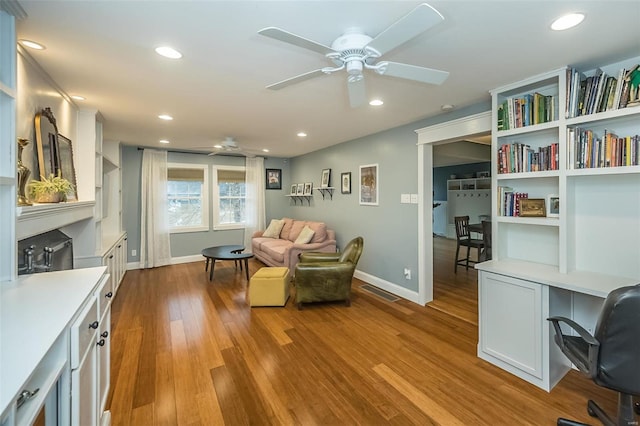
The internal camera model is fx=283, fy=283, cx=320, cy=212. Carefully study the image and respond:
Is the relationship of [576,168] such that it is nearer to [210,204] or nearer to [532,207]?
[532,207]

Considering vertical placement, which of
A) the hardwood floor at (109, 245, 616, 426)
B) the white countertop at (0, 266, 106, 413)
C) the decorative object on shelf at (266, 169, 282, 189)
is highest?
the decorative object on shelf at (266, 169, 282, 189)

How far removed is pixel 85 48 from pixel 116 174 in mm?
3564

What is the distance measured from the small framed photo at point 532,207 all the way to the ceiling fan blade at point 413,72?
1.45 m

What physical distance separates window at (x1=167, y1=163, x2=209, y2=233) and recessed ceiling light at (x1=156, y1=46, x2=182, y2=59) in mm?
4291

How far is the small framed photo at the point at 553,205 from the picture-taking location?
2380 mm

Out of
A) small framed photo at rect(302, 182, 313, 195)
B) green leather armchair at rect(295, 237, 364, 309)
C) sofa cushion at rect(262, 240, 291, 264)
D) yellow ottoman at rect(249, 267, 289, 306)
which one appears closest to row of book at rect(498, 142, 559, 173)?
green leather armchair at rect(295, 237, 364, 309)

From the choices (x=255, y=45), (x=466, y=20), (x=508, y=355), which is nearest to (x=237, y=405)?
(x=508, y=355)

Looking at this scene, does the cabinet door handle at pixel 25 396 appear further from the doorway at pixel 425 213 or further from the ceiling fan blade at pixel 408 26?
the doorway at pixel 425 213

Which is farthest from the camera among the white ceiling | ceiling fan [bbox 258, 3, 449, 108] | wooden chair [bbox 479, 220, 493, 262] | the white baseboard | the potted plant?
wooden chair [bbox 479, 220, 493, 262]

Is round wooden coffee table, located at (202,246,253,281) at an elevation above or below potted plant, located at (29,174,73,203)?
below

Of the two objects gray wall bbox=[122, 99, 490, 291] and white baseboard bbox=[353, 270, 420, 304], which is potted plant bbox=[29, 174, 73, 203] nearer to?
gray wall bbox=[122, 99, 490, 291]

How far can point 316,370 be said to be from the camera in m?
2.26

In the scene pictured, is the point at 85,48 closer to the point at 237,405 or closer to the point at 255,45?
the point at 255,45

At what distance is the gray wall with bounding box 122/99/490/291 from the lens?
3785 millimetres
